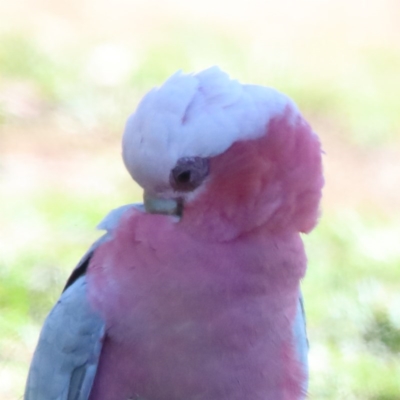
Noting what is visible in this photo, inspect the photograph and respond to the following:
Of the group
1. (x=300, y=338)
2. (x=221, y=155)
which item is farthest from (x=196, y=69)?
(x=221, y=155)

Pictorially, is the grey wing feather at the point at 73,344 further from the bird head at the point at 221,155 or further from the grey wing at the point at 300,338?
the grey wing at the point at 300,338

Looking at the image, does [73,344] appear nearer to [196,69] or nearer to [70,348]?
[70,348]

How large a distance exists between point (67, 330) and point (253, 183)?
311 mm

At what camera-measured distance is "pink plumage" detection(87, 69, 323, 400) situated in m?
0.79

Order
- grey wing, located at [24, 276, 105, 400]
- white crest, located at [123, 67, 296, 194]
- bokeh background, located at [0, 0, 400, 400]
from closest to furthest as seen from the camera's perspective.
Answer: white crest, located at [123, 67, 296, 194]
grey wing, located at [24, 276, 105, 400]
bokeh background, located at [0, 0, 400, 400]

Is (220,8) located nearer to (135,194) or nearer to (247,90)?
(135,194)

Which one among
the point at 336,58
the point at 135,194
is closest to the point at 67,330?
the point at 135,194

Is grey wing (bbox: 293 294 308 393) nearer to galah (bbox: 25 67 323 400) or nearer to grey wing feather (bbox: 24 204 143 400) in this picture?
galah (bbox: 25 67 323 400)

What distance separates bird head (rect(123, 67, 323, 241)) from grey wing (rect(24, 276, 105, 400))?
0.16 m

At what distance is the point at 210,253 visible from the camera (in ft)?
2.73

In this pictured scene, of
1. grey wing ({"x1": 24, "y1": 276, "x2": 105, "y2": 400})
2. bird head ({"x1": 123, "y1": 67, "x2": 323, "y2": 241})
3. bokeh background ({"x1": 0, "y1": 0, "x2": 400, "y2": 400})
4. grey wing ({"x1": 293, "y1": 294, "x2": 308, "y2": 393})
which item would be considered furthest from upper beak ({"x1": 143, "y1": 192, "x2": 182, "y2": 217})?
bokeh background ({"x1": 0, "y1": 0, "x2": 400, "y2": 400})

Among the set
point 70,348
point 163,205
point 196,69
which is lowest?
point 70,348

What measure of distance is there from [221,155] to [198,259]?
128mm

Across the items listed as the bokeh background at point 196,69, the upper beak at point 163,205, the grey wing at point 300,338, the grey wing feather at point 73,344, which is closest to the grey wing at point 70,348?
the grey wing feather at point 73,344
